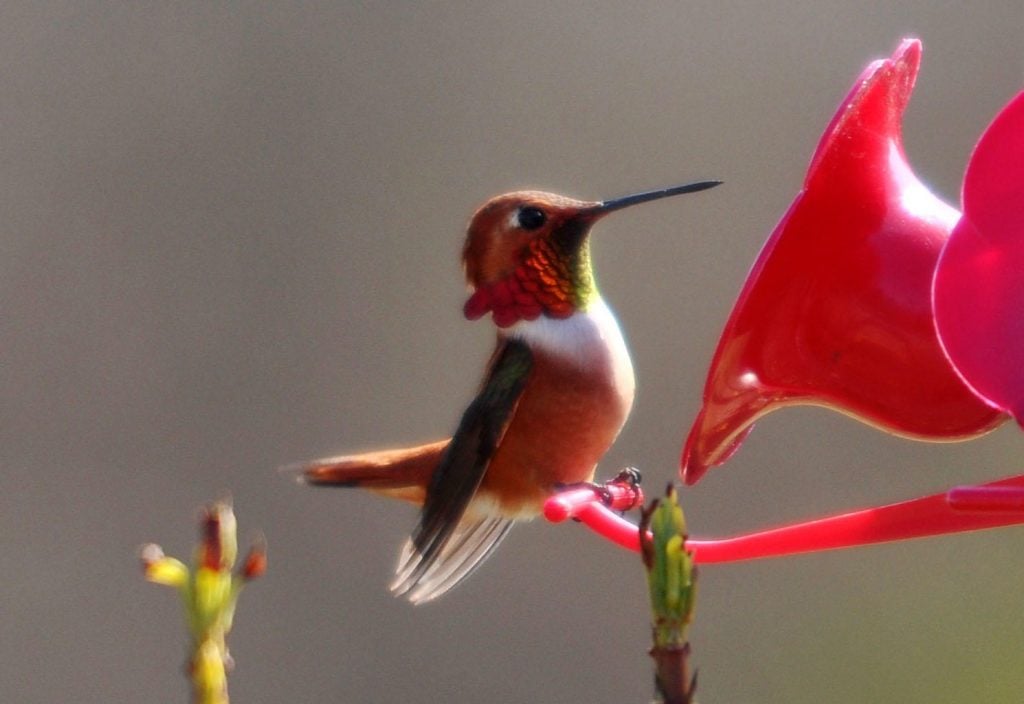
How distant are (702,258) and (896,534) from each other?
11.7 feet

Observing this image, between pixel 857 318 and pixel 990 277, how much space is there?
0.19 metres

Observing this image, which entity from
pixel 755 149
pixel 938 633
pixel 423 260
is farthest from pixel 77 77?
pixel 938 633

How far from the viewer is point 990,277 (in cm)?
124

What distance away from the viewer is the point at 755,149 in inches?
184

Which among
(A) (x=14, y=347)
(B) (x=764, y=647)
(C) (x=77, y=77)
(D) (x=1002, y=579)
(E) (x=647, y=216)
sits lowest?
(B) (x=764, y=647)

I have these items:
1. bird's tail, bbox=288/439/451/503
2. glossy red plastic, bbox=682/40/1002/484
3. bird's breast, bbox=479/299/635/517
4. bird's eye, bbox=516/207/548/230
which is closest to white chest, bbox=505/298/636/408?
bird's breast, bbox=479/299/635/517

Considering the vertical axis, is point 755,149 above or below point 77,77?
below

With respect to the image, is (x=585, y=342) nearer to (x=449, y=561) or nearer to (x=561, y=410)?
(x=561, y=410)

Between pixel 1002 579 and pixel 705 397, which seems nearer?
pixel 705 397

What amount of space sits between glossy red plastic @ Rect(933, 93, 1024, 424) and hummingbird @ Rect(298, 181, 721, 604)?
709 mm

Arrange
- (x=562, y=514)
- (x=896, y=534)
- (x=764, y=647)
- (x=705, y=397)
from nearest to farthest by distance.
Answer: (x=896, y=534)
(x=562, y=514)
(x=705, y=397)
(x=764, y=647)

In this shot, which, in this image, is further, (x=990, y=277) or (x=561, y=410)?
(x=561, y=410)

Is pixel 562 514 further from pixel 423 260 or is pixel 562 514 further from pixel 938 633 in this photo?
pixel 423 260

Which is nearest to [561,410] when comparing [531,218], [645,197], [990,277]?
[531,218]
